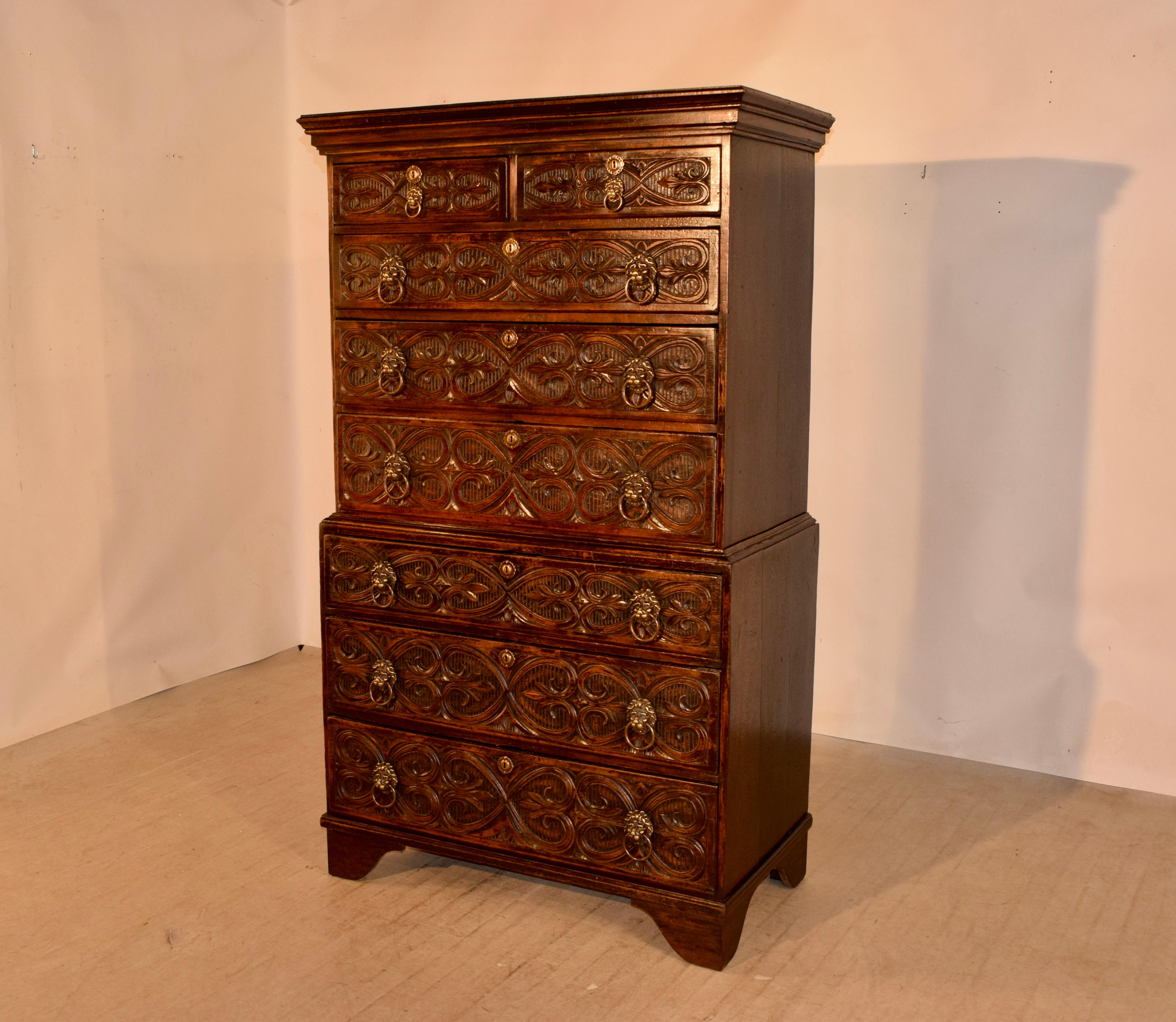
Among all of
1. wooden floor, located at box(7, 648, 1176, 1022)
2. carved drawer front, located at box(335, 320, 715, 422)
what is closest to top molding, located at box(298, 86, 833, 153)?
carved drawer front, located at box(335, 320, 715, 422)

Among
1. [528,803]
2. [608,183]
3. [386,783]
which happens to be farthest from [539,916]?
A: [608,183]

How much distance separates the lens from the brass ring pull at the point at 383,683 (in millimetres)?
2557

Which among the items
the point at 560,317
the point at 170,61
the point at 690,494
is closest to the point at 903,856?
the point at 690,494

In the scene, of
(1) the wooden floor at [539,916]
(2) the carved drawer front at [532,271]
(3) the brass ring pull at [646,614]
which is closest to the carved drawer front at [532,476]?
(3) the brass ring pull at [646,614]

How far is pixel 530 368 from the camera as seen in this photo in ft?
7.69

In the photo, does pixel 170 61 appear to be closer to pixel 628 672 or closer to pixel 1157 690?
pixel 628 672

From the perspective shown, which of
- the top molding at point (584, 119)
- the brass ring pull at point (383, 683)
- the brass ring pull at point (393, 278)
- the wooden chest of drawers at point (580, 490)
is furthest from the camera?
the brass ring pull at point (383, 683)

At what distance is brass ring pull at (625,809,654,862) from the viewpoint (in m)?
2.34

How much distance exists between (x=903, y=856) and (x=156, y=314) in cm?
267

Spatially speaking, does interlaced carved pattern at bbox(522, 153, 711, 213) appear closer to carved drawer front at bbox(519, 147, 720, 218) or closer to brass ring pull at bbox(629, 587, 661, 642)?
carved drawer front at bbox(519, 147, 720, 218)

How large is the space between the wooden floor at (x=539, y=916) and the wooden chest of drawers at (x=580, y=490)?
13 cm

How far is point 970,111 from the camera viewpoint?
3.17 m

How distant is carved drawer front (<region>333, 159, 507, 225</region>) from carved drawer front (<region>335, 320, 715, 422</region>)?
0.21m

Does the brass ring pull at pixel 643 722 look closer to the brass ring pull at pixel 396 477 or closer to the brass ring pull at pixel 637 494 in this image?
the brass ring pull at pixel 637 494
